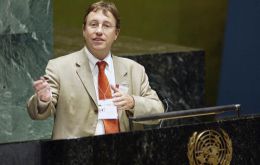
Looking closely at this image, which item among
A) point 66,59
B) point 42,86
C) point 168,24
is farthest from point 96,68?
point 168,24

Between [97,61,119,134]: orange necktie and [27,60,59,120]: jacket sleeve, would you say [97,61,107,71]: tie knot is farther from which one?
[27,60,59,120]: jacket sleeve

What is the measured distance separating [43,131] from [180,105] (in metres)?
1.01

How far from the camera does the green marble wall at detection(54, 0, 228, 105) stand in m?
5.75

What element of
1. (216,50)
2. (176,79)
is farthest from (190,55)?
(216,50)

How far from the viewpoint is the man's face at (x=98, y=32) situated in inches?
136

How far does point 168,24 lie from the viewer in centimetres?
623

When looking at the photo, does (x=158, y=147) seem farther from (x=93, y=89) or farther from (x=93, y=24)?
(x=93, y=24)

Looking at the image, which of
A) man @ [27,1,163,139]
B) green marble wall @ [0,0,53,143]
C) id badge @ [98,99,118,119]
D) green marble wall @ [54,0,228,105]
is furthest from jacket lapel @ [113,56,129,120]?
green marble wall @ [54,0,228,105]

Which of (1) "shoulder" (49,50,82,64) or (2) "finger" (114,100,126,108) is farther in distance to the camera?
(1) "shoulder" (49,50,82,64)

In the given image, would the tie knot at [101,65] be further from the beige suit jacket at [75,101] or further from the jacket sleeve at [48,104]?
the jacket sleeve at [48,104]

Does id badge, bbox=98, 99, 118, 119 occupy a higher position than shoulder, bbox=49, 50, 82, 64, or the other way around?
shoulder, bbox=49, 50, 82, 64

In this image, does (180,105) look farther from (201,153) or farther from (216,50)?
(201,153)

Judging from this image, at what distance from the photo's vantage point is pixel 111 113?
343cm

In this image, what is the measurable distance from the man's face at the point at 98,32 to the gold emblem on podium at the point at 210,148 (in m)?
0.53
